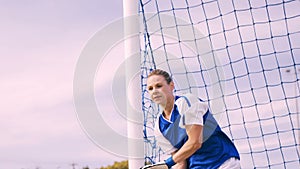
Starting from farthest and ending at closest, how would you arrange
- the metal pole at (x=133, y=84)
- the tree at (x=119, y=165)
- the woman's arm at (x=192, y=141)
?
the tree at (x=119, y=165) → the metal pole at (x=133, y=84) → the woman's arm at (x=192, y=141)

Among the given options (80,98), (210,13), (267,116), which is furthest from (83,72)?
(267,116)

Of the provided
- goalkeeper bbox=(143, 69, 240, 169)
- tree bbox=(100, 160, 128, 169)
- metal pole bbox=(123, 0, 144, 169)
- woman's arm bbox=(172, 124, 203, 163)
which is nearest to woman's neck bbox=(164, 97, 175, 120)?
goalkeeper bbox=(143, 69, 240, 169)

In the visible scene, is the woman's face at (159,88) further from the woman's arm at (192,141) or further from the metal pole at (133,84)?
the metal pole at (133,84)

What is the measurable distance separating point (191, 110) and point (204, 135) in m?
0.20

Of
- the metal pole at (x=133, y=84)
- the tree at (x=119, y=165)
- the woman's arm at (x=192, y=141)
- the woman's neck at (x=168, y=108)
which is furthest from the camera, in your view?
the tree at (x=119, y=165)

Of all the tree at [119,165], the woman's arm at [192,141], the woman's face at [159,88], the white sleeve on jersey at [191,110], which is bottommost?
the woman's arm at [192,141]

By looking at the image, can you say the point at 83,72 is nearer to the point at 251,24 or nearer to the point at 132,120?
the point at 132,120

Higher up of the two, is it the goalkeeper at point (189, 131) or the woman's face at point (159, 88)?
the woman's face at point (159, 88)

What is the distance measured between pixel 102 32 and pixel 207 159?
1820 mm

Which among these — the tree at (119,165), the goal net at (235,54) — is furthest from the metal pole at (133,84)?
the tree at (119,165)

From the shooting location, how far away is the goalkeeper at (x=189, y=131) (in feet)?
11.6

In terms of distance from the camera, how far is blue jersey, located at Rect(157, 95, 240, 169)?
3.60 metres

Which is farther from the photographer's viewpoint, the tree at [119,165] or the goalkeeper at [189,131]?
the tree at [119,165]

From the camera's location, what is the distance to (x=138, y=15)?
4953 millimetres
